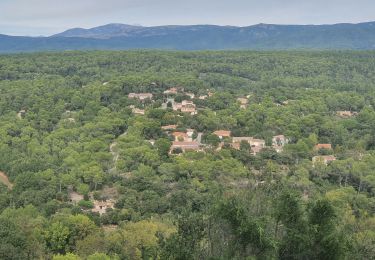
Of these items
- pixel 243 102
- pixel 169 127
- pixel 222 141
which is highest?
pixel 243 102

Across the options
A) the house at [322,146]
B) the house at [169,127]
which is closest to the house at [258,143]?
the house at [322,146]

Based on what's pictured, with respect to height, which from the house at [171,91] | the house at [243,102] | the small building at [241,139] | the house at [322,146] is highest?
the house at [171,91]

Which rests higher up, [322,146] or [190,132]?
[190,132]

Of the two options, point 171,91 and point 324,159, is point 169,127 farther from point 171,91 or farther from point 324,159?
point 324,159

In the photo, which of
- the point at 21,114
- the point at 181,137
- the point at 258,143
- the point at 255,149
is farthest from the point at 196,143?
the point at 21,114

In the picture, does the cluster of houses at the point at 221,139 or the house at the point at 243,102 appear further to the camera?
the house at the point at 243,102

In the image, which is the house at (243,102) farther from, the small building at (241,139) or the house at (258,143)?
the house at (258,143)

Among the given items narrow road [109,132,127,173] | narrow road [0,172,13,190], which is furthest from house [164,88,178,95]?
narrow road [0,172,13,190]
